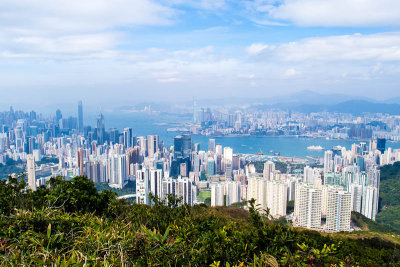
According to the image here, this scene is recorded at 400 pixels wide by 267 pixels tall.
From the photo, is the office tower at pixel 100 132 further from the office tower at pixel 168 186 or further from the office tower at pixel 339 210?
the office tower at pixel 339 210

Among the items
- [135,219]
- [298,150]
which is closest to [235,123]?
[298,150]

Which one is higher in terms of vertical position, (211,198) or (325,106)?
(325,106)

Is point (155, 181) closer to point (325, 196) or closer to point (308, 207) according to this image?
point (308, 207)

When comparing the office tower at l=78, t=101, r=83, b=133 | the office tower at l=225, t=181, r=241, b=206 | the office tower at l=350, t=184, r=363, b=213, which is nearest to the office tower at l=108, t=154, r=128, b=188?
the office tower at l=225, t=181, r=241, b=206

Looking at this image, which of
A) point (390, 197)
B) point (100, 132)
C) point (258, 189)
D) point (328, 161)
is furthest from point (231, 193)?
point (100, 132)

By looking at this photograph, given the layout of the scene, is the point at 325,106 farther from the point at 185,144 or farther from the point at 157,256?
the point at 157,256

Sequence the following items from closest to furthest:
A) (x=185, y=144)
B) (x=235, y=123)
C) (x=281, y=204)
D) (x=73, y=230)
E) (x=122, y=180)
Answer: (x=73, y=230), (x=281, y=204), (x=122, y=180), (x=185, y=144), (x=235, y=123)

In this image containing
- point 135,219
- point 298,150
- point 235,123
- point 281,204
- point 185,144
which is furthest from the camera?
point 235,123
